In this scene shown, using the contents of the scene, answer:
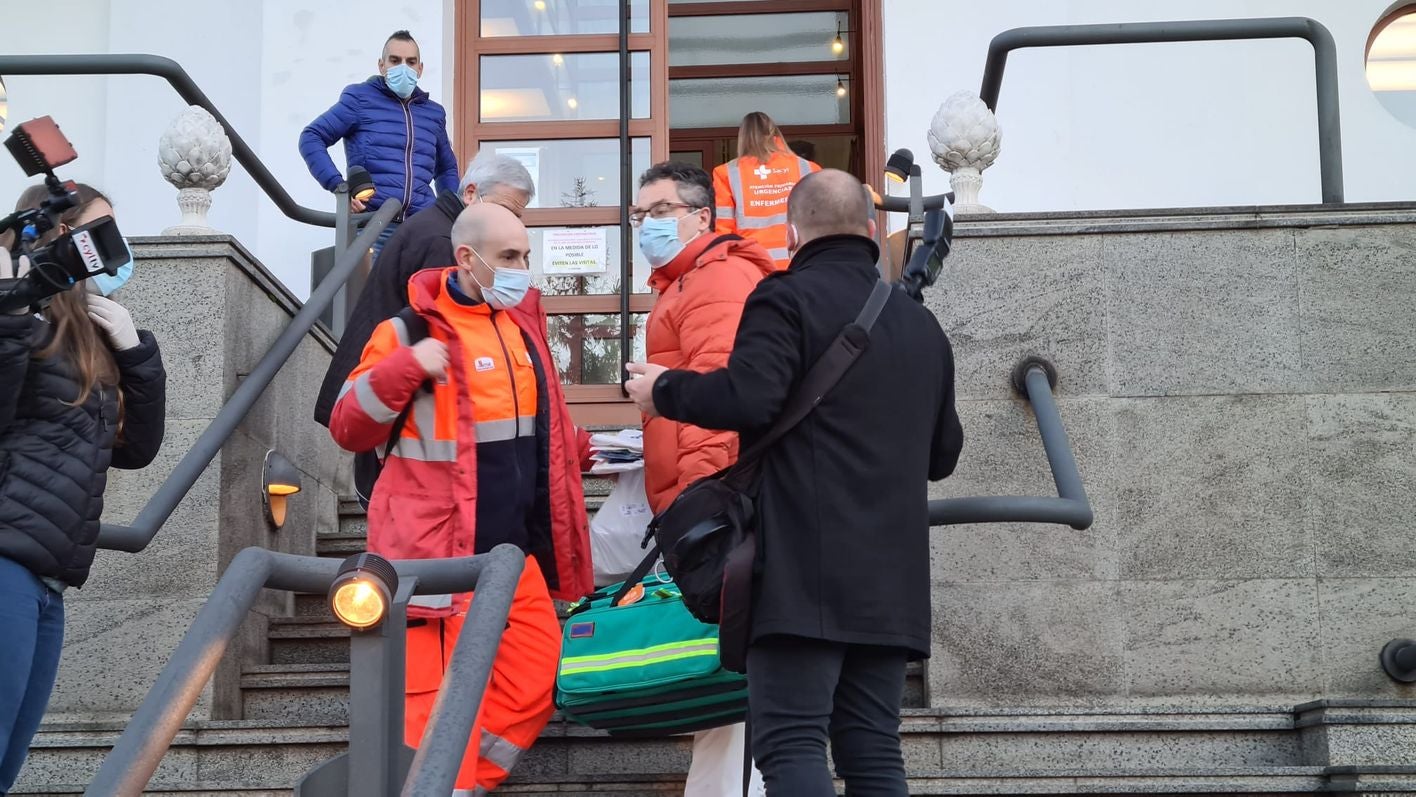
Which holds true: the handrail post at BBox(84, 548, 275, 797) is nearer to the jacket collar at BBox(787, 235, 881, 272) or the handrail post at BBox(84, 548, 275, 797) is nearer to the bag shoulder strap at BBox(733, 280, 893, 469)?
the bag shoulder strap at BBox(733, 280, 893, 469)

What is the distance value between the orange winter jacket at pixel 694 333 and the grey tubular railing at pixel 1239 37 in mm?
2184

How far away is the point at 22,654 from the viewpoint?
3871 mm

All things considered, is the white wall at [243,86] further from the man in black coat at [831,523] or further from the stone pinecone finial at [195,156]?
the man in black coat at [831,523]

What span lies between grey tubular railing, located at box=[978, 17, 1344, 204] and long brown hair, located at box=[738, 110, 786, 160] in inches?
54.1

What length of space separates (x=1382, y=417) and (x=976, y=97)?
190 centimetres

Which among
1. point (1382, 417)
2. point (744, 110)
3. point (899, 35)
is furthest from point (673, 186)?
point (744, 110)

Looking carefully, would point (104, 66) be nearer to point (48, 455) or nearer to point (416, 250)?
point (416, 250)

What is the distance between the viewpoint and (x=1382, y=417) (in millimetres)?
6035

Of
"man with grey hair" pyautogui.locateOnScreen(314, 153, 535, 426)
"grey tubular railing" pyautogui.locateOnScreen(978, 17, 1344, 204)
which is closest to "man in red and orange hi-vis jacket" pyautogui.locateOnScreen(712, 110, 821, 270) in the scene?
"grey tubular railing" pyautogui.locateOnScreen(978, 17, 1344, 204)

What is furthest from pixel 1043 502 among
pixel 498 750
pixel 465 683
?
pixel 465 683

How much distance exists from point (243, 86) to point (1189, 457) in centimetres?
648

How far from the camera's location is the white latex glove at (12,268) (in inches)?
153

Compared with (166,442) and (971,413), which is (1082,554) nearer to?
(971,413)

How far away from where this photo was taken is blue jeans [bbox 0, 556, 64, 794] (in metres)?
3.86
